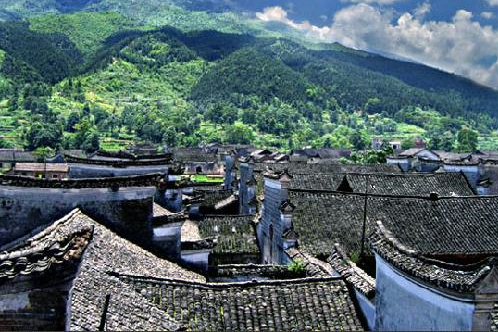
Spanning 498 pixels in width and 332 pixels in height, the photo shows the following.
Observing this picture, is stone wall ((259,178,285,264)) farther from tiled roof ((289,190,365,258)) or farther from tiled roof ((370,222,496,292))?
tiled roof ((370,222,496,292))

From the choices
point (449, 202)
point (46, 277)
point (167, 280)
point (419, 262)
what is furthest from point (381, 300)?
point (449, 202)

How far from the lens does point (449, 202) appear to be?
24.2 meters

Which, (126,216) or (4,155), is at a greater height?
(126,216)

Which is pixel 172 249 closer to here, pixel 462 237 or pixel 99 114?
pixel 462 237

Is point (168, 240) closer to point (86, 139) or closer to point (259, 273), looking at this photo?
point (259, 273)

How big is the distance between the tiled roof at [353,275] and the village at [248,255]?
0.12 ft

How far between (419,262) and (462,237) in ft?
45.6

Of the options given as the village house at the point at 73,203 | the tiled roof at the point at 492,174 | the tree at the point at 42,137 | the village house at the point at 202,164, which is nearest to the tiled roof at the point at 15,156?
the village house at the point at 202,164

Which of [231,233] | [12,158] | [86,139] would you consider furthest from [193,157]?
[231,233]

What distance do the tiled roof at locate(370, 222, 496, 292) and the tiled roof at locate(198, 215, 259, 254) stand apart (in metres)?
15.0

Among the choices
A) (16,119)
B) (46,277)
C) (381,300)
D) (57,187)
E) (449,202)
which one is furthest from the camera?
(16,119)

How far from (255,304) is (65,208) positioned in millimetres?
6250

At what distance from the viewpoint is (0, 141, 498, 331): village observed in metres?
8.78

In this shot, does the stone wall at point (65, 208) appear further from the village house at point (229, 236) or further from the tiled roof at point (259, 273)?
the village house at point (229, 236)
